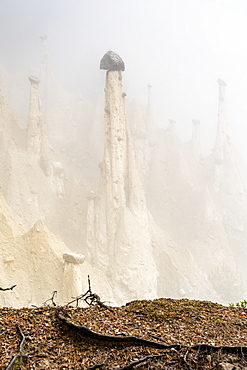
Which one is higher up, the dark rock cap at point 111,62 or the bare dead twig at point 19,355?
the dark rock cap at point 111,62

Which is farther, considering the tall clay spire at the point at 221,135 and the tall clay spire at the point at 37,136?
the tall clay spire at the point at 221,135

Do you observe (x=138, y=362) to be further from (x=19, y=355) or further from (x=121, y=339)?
(x=19, y=355)

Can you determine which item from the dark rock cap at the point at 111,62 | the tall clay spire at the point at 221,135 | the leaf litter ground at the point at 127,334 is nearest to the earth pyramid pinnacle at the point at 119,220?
the dark rock cap at the point at 111,62

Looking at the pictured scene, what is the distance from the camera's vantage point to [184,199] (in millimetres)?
34344

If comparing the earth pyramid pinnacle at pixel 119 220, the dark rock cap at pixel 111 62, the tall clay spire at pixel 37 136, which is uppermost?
the dark rock cap at pixel 111 62

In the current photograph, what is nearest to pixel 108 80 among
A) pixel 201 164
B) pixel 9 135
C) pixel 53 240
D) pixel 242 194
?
pixel 9 135

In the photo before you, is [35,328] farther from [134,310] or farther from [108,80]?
[108,80]

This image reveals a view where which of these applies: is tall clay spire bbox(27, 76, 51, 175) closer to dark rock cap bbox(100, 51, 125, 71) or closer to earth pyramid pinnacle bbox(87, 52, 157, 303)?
earth pyramid pinnacle bbox(87, 52, 157, 303)

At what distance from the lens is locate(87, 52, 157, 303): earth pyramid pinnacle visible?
2020cm

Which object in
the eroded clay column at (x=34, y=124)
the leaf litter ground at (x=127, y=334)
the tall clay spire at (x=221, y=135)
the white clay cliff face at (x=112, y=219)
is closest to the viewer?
the leaf litter ground at (x=127, y=334)

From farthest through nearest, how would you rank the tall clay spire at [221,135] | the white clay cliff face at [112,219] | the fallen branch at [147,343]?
the tall clay spire at [221,135] → the white clay cliff face at [112,219] → the fallen branch at [147,343]

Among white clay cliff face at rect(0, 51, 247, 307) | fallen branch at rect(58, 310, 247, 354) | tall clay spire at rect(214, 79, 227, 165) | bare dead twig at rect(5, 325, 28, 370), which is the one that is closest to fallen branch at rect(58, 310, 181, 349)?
fallen branch at rect(58, 310, 247, 354)

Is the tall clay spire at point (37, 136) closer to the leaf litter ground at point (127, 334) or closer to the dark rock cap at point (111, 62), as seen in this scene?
the dark rock cap at point (111, 62)

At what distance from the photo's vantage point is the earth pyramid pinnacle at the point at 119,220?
66.3 ft
